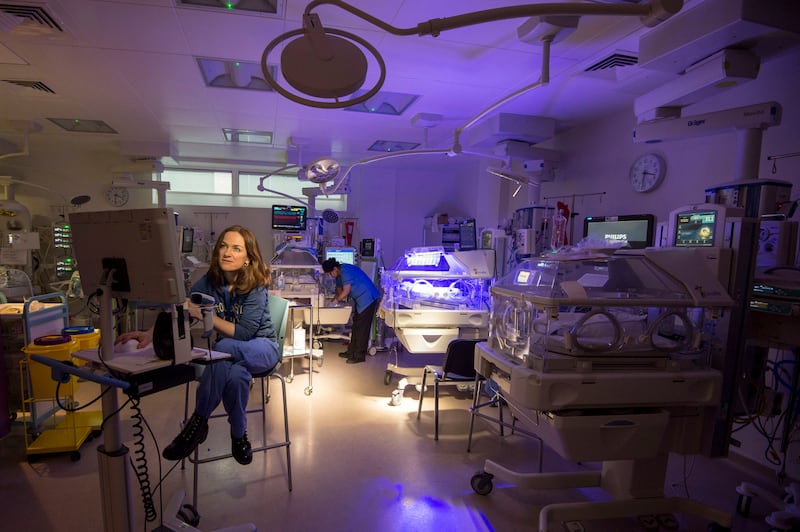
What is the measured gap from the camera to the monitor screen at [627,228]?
392 centimetres

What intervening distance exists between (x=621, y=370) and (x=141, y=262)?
2.09 meters

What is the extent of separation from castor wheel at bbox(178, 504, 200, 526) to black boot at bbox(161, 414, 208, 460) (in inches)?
11.0

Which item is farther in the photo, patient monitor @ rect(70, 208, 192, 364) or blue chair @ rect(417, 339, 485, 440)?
blue chair @ rect(417, 339, 485, 440)

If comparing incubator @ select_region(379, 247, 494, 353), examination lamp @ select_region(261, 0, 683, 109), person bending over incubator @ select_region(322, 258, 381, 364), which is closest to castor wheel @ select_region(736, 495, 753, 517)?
incubator @ select_region(379, 247, 494, 353)

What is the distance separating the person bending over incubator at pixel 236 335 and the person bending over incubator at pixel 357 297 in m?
2.21

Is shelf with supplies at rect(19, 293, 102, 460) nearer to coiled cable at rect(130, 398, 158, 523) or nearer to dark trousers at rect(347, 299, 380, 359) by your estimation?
coiled cable at rect(130, 398, 158, 523)

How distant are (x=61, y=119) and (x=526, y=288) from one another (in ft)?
19.7

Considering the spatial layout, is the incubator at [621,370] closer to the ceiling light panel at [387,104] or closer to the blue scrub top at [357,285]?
the ceiling light panel at [387,104]

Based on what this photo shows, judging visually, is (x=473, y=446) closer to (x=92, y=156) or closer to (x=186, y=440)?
(x=186, y=440)

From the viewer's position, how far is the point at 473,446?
120 inches

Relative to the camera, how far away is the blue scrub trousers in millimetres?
2191

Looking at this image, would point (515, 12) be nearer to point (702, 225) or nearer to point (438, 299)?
point (702, 225)

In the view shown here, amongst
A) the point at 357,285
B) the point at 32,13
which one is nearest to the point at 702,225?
the point at 357,285

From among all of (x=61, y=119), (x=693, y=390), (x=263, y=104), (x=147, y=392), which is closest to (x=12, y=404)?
(x=147, y=392)
